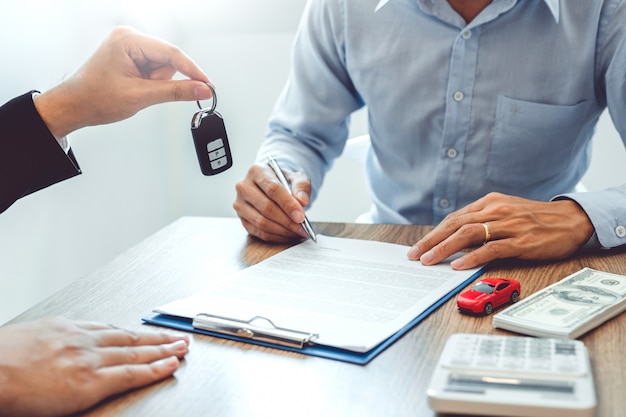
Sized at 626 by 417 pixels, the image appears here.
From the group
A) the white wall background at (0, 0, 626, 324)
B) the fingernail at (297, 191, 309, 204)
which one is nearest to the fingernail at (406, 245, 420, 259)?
the fingernail at (297, 191, 309, 204)

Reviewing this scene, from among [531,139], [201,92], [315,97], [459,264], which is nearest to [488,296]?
[459,264]

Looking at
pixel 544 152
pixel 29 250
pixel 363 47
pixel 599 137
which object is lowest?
pixel 599 137

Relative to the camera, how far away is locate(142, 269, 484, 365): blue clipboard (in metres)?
0.77

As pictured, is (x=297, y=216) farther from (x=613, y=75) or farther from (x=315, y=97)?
(x=613, y=75)

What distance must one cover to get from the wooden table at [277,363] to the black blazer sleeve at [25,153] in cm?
16

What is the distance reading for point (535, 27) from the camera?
138 centimetres

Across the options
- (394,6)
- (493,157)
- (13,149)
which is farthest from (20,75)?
(493,157)

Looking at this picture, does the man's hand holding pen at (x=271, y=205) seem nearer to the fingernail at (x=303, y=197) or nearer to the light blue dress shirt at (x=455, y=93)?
the fingernail at (x=303, y=197)

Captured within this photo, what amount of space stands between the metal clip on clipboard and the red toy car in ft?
0.64

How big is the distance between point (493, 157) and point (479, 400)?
35.4 inches

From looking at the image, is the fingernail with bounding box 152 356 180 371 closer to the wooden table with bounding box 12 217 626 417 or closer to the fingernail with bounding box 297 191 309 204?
the wooden table with bounding box 12 217 626 417

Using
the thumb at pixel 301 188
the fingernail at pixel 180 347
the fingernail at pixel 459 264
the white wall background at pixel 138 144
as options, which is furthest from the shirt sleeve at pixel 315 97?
the fingernail at pixel 180 347

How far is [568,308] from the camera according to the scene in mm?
847

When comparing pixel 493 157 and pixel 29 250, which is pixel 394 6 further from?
pixel 29 250
